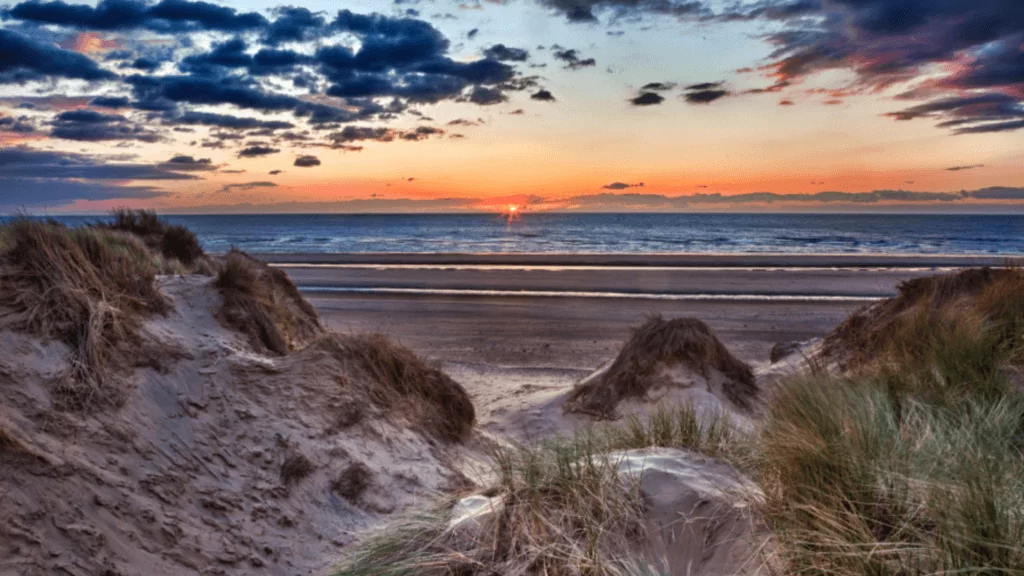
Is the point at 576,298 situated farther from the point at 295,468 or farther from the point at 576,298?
the point at 295,468

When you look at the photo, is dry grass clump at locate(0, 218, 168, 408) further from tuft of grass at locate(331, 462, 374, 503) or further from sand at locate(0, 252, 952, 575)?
tuft of grass at locate(331, 462, 374, 503)

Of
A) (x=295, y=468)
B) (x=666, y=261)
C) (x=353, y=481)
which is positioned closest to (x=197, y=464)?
(x=295, y=468)

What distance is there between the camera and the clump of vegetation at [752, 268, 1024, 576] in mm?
2188

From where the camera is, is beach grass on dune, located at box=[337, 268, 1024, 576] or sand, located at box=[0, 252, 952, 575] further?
sand, located at box=[0, 252, 952, 575]

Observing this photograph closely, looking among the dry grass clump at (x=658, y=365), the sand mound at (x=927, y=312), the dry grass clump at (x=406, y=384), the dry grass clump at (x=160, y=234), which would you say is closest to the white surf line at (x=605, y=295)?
the sand mound at (x=927, y=312)

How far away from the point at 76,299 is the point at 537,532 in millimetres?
4259

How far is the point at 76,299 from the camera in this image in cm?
493

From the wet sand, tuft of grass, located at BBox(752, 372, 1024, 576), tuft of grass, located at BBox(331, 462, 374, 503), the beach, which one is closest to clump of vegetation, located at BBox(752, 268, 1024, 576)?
tuft of grass, located at BBox(752, 372, 1024, 576)

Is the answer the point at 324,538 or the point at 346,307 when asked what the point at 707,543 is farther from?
the point at 346,307

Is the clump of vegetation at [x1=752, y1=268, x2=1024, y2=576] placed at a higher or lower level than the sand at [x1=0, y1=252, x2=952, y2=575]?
higher

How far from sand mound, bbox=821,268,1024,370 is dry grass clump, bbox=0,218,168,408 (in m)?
7.24

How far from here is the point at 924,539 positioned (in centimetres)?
227

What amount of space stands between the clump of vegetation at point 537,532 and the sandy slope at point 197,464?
4.95 feet

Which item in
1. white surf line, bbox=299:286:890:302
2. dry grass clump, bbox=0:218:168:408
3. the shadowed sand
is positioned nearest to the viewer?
dry grass clump, bbox=0:218:168:408
